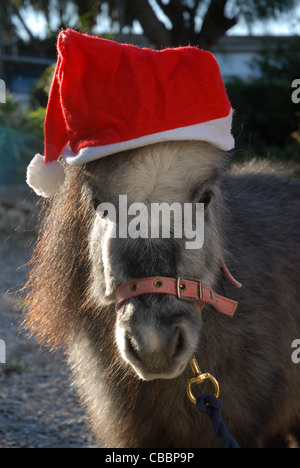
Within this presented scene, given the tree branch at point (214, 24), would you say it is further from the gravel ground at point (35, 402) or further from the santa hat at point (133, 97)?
the santa hat at point (133, 97)

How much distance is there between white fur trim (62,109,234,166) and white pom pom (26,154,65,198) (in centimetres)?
17

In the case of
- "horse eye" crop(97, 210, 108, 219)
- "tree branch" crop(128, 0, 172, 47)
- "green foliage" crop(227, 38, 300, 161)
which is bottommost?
"horse eye" crop(97, 210, 108, 219)

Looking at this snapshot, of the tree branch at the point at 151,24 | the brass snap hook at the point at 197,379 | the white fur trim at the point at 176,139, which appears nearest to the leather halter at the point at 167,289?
the brass snap hook at the point at 197,379

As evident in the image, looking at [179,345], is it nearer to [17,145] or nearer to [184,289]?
[184,289]

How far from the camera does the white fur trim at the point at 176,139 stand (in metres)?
1.90

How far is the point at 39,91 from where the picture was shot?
1270 cm

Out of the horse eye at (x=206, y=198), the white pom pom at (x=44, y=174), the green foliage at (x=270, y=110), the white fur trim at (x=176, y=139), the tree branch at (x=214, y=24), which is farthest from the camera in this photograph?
the tree branch at (x=214, y=24)

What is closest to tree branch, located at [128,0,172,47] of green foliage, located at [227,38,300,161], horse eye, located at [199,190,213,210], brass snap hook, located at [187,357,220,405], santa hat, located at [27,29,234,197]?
green foliage, located at [227,38,300,161]

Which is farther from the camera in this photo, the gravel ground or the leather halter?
the gravel ground

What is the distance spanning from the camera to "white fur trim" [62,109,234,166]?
190 cm

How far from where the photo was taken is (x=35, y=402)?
3.75 m

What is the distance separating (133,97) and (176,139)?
0.22 metres

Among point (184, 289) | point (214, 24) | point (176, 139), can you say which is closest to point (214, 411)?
point (184, 289)

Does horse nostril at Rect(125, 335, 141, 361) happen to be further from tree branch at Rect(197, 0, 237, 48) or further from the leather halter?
tree branch at Rect(197, 0, 237, 48)
